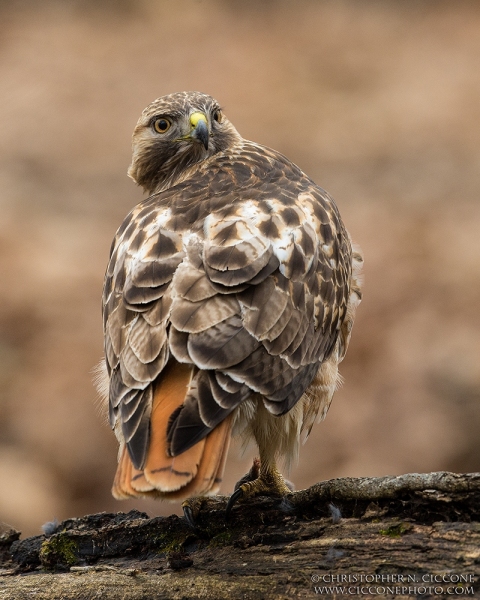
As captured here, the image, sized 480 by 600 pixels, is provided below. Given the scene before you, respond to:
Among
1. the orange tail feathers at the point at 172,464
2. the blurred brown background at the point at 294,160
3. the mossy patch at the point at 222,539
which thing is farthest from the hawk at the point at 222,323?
the blurred brown background at the point at 294,160

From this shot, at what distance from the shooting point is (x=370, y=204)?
40.3ft

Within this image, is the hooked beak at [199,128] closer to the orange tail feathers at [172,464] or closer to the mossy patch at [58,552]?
the orange tail feathers at [172,464]

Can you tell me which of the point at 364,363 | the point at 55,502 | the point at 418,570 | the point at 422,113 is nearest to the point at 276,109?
the point at 422,113

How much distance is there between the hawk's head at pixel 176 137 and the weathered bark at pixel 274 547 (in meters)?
2.25

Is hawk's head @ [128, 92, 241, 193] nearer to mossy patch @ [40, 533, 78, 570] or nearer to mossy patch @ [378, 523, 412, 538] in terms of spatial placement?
mossy patch @ [40, 533, 78, 570]

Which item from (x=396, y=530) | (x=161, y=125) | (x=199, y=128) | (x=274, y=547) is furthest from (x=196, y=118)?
(x=396, y=530)

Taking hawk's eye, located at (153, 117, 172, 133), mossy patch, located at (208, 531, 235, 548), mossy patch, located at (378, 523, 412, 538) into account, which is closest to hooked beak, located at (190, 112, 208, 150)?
hawk's eye, located at (153, 117, 172, 133)

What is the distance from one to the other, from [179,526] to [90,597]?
0.61 meters

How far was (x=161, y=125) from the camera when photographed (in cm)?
592

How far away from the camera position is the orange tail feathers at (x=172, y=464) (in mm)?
3514

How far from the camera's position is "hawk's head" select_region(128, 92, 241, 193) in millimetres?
5727

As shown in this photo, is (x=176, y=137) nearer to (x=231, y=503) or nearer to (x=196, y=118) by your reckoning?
(x=196, y=118)

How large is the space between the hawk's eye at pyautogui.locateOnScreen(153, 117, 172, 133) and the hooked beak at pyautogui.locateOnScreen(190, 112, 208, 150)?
214 millimetres

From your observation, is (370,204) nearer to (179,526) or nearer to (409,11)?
(409,11)
